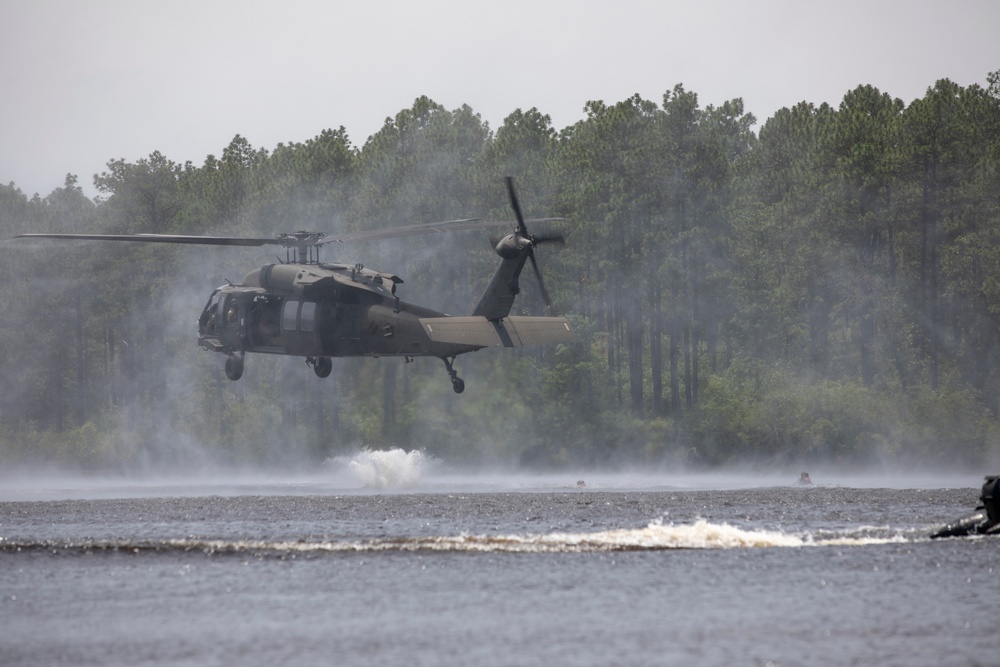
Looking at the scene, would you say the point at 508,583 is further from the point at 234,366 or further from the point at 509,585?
the point at 234,366

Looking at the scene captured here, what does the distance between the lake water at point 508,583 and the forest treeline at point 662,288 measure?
2941 cm

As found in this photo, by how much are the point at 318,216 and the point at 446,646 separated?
2996 inches

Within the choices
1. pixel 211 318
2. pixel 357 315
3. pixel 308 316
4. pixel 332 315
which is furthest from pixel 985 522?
pixel 211 318

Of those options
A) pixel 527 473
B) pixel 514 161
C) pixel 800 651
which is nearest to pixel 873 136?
pixel 514 161

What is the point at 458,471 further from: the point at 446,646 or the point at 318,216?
the point at 446,646

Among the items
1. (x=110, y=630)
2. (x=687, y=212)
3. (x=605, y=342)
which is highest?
(x=687, y=212)

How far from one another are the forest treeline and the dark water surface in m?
32.1

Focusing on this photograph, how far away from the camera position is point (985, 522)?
130ft

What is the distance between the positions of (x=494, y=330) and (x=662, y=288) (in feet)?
171

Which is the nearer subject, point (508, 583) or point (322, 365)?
point (508, 583)

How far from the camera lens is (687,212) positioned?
9219 cm

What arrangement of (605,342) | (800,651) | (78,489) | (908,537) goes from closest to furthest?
(800,651)
(908,537)
(78,489)
(605,342)

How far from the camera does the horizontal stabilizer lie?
4900cm

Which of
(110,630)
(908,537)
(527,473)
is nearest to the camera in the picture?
Answer: (110,630)
